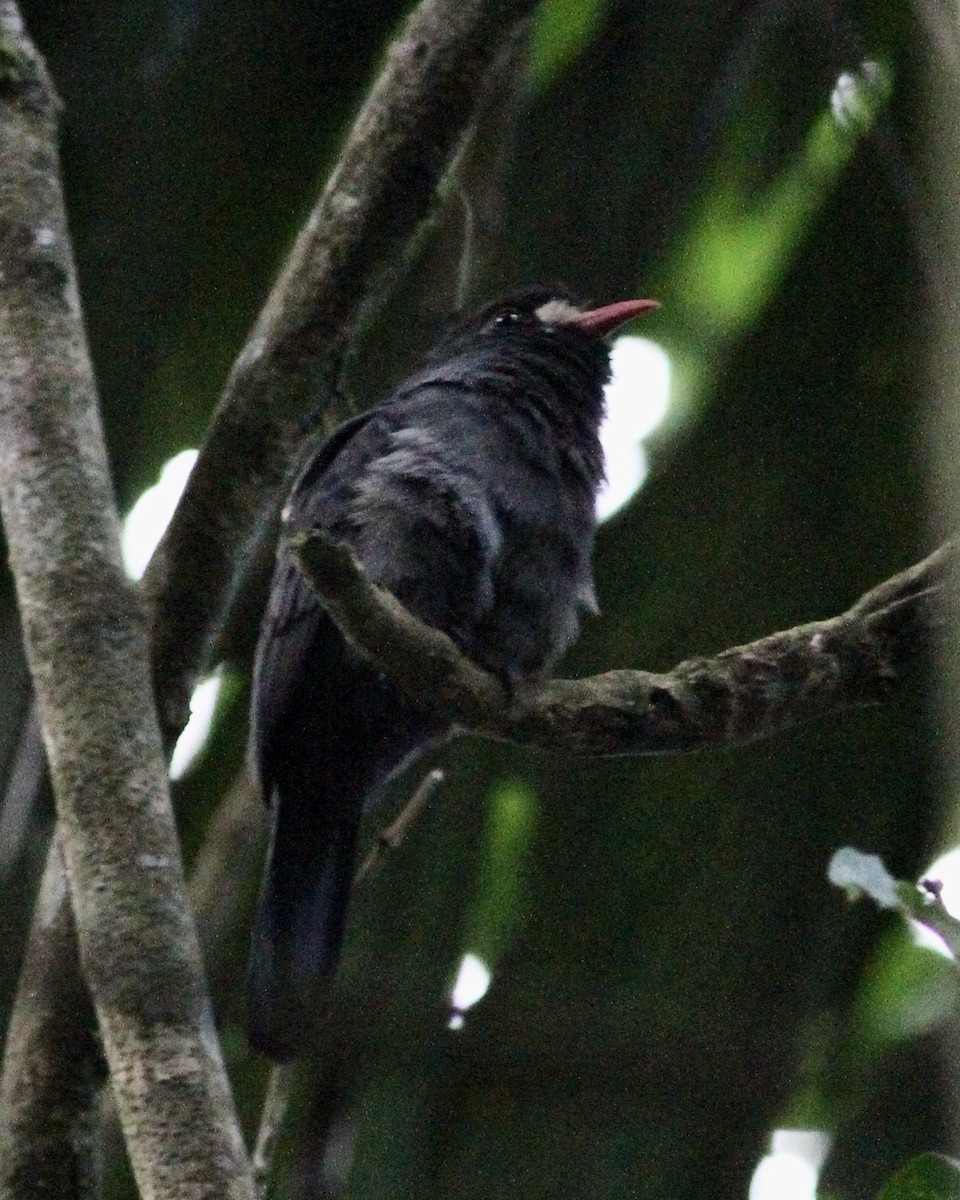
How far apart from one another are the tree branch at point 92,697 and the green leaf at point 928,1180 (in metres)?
0.77

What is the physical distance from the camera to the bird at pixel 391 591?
11.0ft

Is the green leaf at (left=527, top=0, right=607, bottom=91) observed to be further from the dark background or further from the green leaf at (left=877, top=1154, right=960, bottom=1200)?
the green leaf at (left=877, top=1154, right=960, bottom=1200)

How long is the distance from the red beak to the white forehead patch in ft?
0.13

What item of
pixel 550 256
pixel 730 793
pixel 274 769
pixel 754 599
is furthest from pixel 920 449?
pixel 274 769

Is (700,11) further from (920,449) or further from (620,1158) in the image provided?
(620,1158)

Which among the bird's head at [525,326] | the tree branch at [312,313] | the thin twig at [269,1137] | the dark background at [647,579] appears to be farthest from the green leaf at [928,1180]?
the bird's head at [525,326]

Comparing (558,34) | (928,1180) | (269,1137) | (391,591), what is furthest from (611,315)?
(928,1180)

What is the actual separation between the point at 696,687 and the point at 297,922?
93cm

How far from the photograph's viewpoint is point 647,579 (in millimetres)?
3445

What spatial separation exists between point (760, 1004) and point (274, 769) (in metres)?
0.93

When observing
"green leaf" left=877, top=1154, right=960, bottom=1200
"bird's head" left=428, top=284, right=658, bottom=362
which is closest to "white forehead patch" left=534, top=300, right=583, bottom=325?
"bird's head" left=428, top=284, right=658, bottom=362

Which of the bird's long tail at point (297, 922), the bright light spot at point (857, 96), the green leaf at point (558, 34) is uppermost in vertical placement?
the green leaf at point (558, 34)

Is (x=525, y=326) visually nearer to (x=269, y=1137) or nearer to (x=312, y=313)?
(x=312, y=313)

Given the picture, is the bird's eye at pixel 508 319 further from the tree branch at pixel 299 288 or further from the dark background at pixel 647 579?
the tree branch at pixel 299 288
